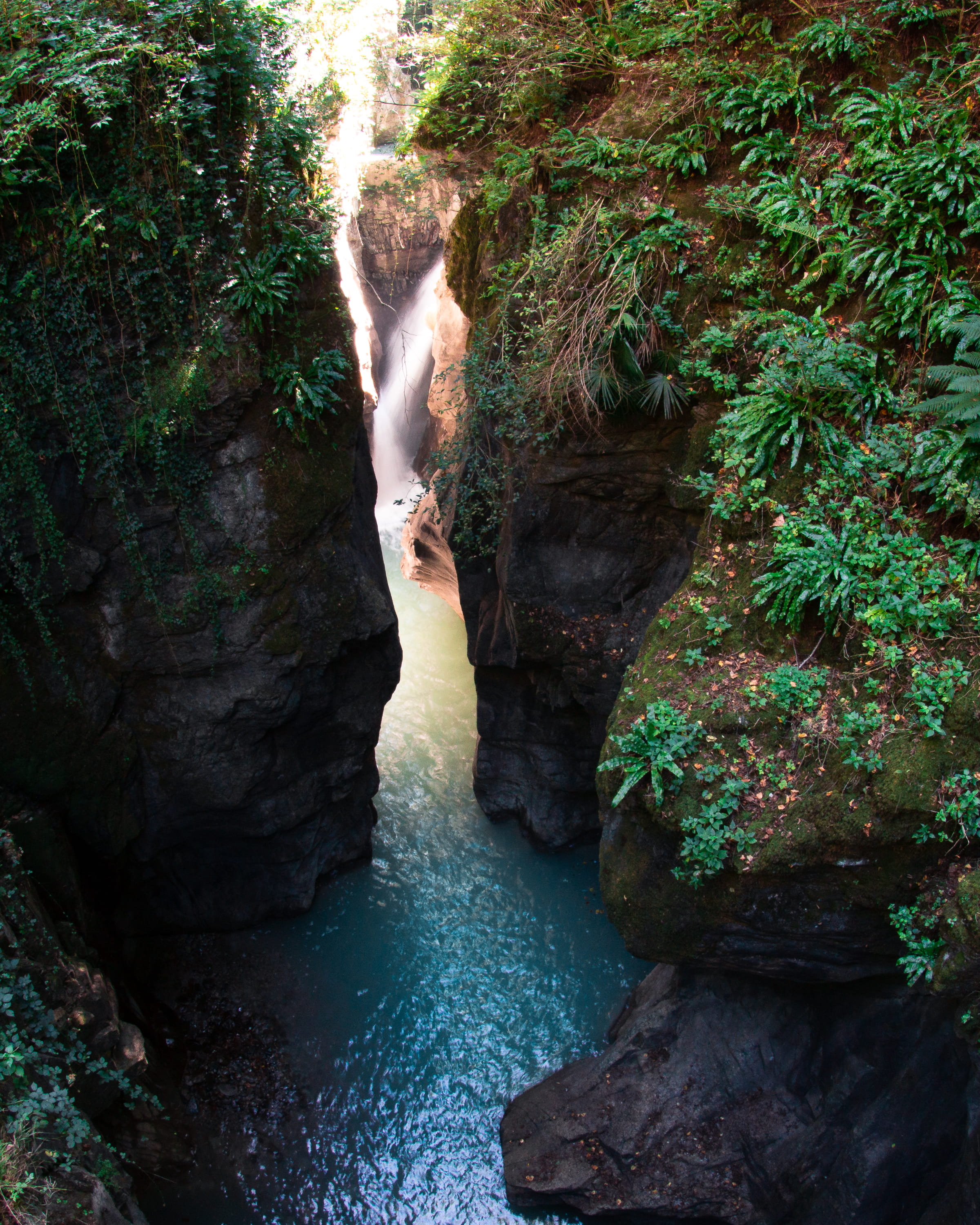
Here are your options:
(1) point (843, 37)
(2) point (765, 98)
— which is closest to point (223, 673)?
(2) point (765, 98)

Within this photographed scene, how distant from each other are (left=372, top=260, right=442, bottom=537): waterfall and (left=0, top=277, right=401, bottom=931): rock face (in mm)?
7890

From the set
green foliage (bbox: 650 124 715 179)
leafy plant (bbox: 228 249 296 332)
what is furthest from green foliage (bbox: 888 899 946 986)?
leafy plant (bbox: 228 249 296 332)

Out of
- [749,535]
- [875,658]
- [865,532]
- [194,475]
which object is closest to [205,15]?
[194,475]

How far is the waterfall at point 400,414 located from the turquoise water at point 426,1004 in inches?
302

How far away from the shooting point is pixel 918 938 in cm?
513

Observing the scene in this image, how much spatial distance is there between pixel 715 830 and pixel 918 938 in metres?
1.49

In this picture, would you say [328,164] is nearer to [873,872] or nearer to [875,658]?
[875,658]

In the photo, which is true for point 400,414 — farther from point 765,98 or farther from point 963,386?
point 963,386

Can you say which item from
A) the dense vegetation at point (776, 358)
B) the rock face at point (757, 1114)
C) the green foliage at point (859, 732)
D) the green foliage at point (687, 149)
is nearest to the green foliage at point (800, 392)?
the dense vegetation at point (776, 358)

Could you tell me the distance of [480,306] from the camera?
9133 mm

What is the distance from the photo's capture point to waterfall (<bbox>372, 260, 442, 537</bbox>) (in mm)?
16562

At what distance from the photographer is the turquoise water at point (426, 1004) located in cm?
758

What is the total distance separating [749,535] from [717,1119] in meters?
5.63

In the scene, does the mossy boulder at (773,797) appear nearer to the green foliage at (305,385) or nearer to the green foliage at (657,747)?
the green foliage at (657,747)
